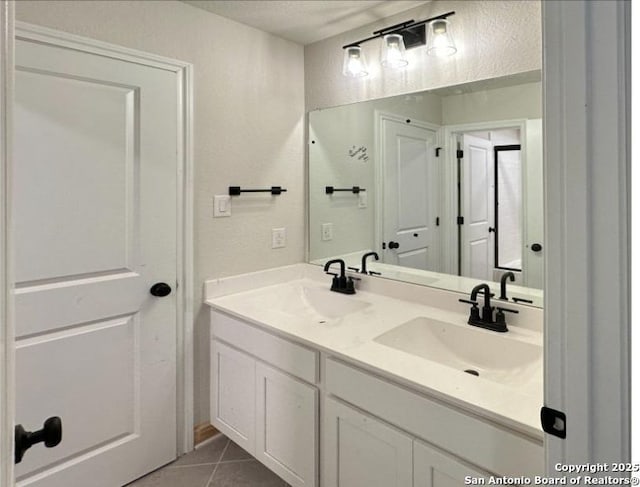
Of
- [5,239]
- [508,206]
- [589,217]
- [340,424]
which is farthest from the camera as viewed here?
[508,206]

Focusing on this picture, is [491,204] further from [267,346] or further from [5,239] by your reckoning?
[5,239]

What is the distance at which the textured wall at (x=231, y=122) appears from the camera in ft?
6.10

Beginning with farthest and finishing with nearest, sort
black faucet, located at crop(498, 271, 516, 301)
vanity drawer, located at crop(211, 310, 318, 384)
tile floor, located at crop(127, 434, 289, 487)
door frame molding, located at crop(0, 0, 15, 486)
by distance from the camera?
1. tile floor, located at crop(127, 434, 289, 487)
2. black faucet, located at crop(498, 271, 516, 301)
3. vanity drawer, located at crop(211, 310, 318, 384)
4. door frame molding, located at crop(0, 0, 15, 486)

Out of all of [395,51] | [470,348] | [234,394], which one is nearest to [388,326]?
[470,348]

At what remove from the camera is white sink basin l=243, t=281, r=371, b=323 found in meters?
2.03

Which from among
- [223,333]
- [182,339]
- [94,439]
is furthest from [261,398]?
[94,439]

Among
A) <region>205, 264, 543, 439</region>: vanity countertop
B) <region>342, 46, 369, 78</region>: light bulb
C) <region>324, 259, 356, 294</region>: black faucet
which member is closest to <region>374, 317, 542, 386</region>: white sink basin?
<region>205, 264, 543, 439</region>: vanity countertop

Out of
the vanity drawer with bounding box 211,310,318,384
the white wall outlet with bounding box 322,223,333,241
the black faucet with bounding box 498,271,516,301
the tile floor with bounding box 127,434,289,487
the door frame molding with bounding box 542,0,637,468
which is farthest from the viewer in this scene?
the white wall outlet with bounding box 322,223,333,241

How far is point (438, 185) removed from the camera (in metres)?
1.92

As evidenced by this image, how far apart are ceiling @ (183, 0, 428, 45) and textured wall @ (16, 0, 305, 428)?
0.08 m

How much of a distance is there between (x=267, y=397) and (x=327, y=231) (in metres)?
1.02

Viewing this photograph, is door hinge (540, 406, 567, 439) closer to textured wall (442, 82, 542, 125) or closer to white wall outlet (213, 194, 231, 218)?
textured wall (442, 82, 542, 125)

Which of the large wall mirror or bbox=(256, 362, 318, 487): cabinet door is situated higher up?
the large wall mirror

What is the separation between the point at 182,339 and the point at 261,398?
1.74 feet
